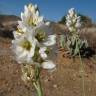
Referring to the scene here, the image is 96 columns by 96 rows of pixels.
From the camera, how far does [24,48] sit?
3.04 m

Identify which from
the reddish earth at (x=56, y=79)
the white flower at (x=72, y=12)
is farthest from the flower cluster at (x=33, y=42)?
the reddish earth at (x=56, y=79)

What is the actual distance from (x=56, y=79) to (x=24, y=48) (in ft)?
22.0

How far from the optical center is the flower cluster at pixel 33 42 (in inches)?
115

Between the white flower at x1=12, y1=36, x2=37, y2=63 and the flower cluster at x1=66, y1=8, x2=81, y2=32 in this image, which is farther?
the flower cluster at x1=66, y1=8, x2=81, y2=32

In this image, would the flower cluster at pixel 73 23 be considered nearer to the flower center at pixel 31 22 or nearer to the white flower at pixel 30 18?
the white flower at pixel 30 18

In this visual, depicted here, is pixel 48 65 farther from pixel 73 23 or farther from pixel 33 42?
pixel 73 23

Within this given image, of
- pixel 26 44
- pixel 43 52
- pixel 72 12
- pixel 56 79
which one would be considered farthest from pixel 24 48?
pixel 56 79

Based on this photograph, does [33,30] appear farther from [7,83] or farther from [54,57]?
[7,83]

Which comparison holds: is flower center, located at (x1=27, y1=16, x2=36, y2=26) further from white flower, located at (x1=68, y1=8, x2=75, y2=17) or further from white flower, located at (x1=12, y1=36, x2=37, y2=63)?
white flower, located at (x1=68, y1=8, x2=75, y2=17)

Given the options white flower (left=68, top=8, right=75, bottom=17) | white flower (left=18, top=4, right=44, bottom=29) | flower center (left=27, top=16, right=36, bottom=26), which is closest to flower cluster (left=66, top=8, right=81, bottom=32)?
white flower (left=68, top=8, right=75, bottom=17)

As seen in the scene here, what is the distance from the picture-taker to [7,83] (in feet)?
29.3

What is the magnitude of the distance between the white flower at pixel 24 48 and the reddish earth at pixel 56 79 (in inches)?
193

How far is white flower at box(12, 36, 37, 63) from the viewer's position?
2.94 meters

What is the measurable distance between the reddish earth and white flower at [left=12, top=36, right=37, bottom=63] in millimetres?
4912
